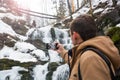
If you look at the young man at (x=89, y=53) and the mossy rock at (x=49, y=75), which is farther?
the mossy rock at (x=49, y=75)

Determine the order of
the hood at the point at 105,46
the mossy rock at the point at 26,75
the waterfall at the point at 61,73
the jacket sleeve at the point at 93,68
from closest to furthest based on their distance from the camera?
the jacket sleeve at the point at 93,68, the hood at the point at 105,46, the waterfall at the point at 61,73, the mossy rock at the point at 26,75

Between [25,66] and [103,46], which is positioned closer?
[103,46]

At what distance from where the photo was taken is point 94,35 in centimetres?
289

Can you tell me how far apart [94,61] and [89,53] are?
111mm

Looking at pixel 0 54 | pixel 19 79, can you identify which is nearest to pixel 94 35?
pixel 19 79

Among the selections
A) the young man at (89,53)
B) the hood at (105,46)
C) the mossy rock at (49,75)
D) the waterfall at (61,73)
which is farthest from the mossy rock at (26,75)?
the hood at (105,46)

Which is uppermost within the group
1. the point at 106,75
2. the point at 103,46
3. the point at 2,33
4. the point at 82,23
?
the point at 82,23

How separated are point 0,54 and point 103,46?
24.2m

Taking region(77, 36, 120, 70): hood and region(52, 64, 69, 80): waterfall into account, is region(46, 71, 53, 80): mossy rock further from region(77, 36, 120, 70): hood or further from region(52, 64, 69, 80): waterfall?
region(77, 36, 120, 70): hood

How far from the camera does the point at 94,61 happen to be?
2.56 metres

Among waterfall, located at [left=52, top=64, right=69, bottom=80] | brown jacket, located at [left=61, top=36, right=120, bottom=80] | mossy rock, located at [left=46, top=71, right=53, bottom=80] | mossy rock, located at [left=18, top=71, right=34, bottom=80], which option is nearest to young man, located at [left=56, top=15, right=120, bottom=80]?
brown jacket, located at [left=61, top=36, right=120, bottom=80]

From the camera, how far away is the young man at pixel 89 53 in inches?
100

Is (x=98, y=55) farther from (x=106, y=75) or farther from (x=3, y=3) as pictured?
(x=3, y=3)

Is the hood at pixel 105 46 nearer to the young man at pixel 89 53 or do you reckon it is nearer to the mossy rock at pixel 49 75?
the young man at pixel 89 53
